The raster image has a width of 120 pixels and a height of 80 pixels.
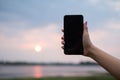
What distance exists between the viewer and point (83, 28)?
2.56m

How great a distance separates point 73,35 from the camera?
2.62 metres

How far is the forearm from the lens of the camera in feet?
7.36

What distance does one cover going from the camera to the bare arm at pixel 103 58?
2.25 metres

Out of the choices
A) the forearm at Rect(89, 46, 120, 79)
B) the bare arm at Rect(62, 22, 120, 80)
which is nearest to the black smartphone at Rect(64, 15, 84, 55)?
the bare arm at Rect(62, 22, 120, 80)

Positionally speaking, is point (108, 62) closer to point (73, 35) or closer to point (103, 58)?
point (103, 58)

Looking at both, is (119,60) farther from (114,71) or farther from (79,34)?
(79,34)

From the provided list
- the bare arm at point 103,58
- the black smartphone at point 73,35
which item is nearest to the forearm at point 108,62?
the bare arm at point 103,58

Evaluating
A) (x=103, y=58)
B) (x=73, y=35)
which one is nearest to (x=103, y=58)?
(x=103, y=58)

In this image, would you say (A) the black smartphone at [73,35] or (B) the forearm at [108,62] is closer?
(B) the forearm at [108,62]

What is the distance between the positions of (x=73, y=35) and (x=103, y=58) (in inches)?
15.5

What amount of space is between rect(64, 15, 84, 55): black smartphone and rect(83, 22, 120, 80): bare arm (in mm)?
66

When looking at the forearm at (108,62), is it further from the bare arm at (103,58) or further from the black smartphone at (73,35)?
the black smartphone at (73,35)

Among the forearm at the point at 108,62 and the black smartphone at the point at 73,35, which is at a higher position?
the black smartphone at the point at 73,35

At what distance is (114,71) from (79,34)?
1.45 ft
